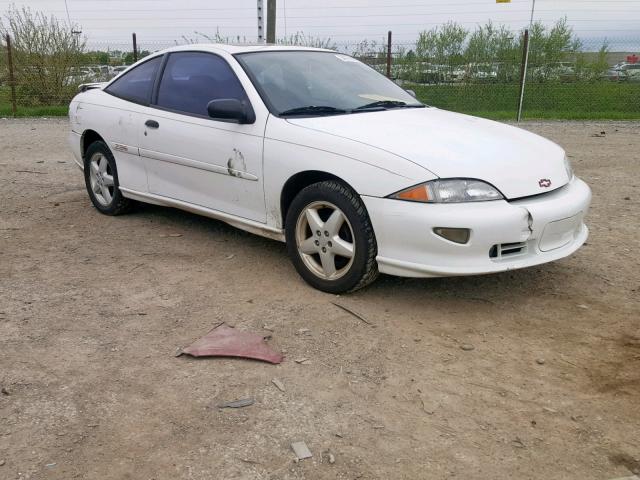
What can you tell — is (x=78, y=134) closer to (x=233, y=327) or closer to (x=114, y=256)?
(x=114, y=256)

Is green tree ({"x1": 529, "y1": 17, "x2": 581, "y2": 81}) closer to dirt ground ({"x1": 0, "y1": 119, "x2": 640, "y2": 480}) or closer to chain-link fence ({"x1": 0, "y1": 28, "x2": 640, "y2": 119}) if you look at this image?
chain-link fence ({"x1": 0, "y1": 28, "x2": 640, "y2": 119})

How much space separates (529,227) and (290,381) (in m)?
1.61

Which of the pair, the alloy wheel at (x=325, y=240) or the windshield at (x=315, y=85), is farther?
the windshield at (x=315, y=85)

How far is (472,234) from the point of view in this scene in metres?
3.58

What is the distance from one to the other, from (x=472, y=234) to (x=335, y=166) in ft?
2.96

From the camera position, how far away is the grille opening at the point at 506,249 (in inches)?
145

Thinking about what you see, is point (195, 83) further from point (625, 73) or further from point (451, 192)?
point (625, 73)

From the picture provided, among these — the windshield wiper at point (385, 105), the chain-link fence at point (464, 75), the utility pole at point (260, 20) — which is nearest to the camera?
the windshield wiper at point (385, 105)

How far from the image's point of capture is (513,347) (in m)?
3.47

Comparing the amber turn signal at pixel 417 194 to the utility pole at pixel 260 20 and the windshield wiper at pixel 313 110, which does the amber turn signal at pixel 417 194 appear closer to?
the windshield wiper at pixel 313 110

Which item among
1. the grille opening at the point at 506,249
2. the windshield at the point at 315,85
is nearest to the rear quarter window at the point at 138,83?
the windshield at the point at 315,85

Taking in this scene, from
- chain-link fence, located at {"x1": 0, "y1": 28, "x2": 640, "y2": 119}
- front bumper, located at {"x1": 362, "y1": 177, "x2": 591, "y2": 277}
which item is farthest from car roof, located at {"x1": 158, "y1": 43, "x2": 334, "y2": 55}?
chain-link fence, located at {"x1": 0, "y1": 28, "x2": 640, "y2": 119}

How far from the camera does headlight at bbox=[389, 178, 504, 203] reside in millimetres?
3621

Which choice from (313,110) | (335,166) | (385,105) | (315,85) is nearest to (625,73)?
(385,105)
